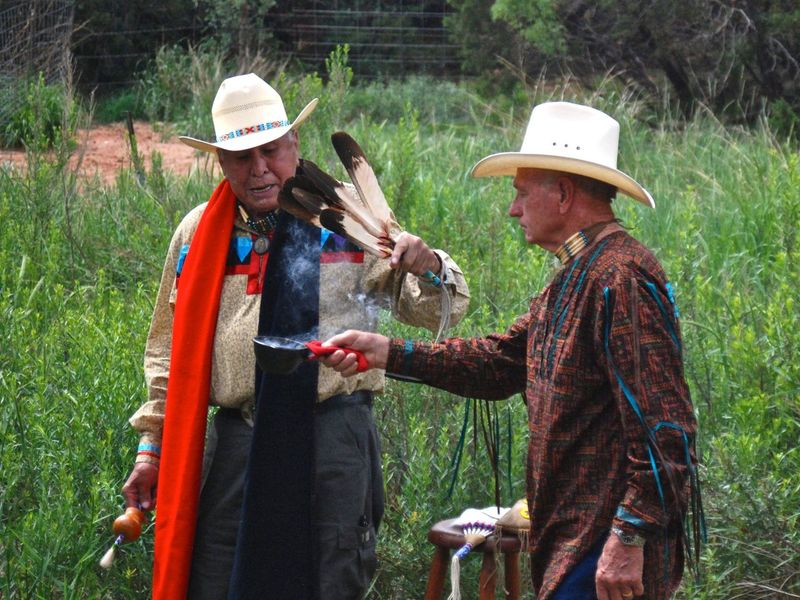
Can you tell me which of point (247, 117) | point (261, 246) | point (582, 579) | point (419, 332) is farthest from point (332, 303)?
point (419, 332)

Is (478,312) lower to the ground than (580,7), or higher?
lower

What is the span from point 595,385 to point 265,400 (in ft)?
3.00

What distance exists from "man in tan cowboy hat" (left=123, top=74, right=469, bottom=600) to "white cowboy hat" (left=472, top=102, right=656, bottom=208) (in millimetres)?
413

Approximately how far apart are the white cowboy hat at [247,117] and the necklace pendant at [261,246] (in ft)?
0.84

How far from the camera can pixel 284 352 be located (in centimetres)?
286

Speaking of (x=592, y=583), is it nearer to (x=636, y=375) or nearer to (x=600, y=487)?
(x=600, y=487)

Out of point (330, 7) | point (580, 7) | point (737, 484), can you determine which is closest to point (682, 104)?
point (580, 7)

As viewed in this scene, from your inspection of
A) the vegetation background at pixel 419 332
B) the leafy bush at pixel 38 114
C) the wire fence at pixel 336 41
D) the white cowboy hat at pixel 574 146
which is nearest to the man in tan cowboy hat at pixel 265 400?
the white cowboy hat at pixel 574 146

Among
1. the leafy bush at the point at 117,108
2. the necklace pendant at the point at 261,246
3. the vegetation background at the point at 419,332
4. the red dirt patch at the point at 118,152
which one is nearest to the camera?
the necklace pendant at the point at 261,246

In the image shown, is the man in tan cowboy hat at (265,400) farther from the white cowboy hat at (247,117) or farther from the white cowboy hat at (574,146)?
the white cowboy hat at (574,146)

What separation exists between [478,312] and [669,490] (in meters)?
3.12

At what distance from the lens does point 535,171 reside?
2.95 m

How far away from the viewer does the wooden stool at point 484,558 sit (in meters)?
3.45

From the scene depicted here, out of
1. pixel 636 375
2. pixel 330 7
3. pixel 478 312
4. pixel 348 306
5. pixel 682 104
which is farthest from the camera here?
pixel 330 7
